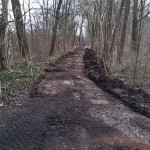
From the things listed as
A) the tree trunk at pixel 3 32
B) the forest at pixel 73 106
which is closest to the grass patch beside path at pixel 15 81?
the forest at pixel 73 106

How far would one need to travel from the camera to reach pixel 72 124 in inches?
350

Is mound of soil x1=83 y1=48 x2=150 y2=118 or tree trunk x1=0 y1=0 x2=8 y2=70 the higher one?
tree trunk x1=0 y1=0 x2=8 y2=70

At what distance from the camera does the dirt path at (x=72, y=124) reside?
293 inches

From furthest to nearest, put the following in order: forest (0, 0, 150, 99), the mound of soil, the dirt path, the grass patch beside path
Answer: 1. forest (0, 0, 150, 99)
2. the grass patch beside path
3. the mound of soil
4. the dirt path

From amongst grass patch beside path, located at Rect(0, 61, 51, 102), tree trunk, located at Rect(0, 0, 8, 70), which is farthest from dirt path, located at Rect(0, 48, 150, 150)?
tree trunk, located at Rect(0, 0, 8, 70)

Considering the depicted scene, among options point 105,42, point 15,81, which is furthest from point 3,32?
point 105,42

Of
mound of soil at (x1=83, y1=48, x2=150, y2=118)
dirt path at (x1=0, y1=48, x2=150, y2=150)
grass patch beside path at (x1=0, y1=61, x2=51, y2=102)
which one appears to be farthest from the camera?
grass patch beside path at (x1=0, y1=61, x2=51, y2=102)

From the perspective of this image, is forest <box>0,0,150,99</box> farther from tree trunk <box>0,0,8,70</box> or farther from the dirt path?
the dirt path

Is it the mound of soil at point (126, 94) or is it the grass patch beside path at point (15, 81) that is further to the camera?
the grass patch beside path at point (15, 81)

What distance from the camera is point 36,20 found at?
31.0 meters

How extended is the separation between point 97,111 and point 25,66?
947 centimetres

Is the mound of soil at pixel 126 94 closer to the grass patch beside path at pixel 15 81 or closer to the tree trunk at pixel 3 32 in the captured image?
the grass patch beside path at pixel 15 81

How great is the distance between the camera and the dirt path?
7.45 metres

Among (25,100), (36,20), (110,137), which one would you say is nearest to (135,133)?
(110,137)
